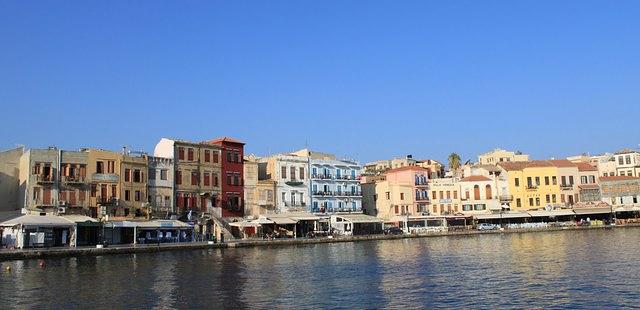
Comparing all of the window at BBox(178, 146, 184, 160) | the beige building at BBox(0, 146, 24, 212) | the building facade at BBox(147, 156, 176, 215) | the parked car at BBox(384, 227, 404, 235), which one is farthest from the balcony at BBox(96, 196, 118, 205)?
the parked car at BBox(384, 227, 404, 235)

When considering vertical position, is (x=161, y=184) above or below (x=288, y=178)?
below

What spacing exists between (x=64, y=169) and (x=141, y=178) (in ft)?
25.5

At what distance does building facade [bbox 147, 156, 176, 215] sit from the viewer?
2534 inches

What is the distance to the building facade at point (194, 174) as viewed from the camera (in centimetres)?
6688

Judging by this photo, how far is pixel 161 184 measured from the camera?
214ft

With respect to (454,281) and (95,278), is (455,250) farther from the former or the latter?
(95,278)

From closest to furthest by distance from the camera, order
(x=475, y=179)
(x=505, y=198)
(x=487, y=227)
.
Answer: (x=487, y=227)
(x=505, y=198)
(x=475, y=179)

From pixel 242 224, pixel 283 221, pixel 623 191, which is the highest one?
pixel 623 191

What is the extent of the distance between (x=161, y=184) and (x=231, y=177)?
933 cm

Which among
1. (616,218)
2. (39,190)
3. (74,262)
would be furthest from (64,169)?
(616,218)

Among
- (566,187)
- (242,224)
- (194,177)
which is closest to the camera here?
(242,224)

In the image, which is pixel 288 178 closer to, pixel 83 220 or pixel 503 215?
pixel 83 220

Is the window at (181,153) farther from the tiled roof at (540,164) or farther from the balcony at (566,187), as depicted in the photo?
the balcony at (566,187)

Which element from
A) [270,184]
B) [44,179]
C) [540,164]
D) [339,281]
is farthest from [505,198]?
[339,281]
